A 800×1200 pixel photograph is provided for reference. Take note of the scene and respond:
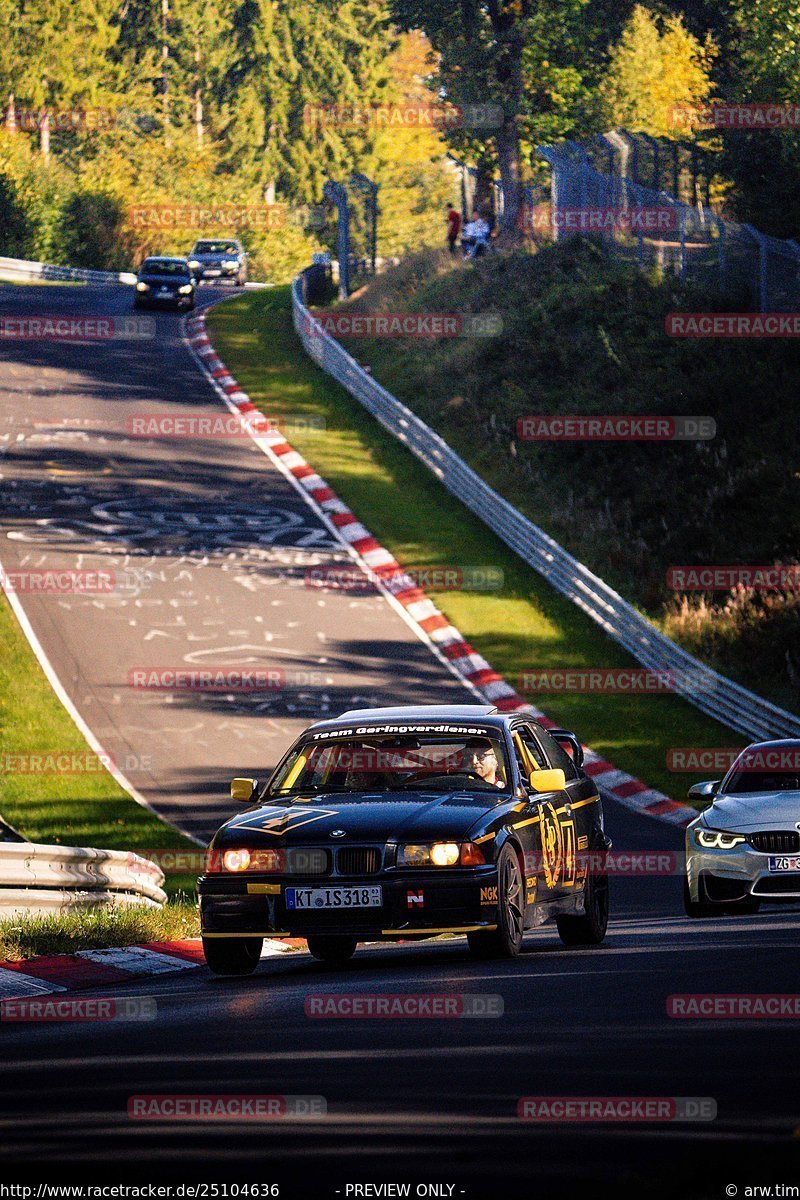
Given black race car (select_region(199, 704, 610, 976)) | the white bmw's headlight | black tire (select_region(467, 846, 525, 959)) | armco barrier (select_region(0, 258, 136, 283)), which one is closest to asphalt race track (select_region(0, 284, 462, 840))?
the white bmw's headlight

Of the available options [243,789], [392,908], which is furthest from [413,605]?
[392,908]

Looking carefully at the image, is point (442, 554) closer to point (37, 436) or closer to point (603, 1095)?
point (37, 436)

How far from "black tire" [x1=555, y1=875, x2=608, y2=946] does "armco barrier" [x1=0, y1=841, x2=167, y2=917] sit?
120 inches

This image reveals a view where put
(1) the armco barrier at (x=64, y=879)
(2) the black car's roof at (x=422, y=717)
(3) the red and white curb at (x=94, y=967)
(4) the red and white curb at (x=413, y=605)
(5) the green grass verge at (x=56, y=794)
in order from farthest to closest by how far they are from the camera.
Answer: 1. (4) the red and white curb at (x=413, y=605)
2. (5) the green grass verge at (x=56, y=794)
3. (1) the armco barrier at (x=64, y=879)
4. (2) the black car's roof at (x=422, y=717)
5. (3) the red and white curb at (x=94, y=967)

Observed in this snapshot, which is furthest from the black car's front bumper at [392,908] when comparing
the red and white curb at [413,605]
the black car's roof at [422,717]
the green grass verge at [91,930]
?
the red and white curb at [413,605]

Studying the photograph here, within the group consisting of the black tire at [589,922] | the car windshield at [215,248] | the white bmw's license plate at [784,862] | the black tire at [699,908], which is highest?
the car windshield at [215,248]

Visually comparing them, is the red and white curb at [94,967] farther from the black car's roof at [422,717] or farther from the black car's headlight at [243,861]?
the black car's roof at [422,717]

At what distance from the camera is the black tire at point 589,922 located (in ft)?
40.2

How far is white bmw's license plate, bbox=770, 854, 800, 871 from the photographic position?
14.6 meters

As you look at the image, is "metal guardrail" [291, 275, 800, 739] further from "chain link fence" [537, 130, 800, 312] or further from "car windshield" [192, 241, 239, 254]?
"car windshield" [192, 241, 239, 254]

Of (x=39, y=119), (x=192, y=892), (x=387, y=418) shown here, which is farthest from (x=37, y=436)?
(x=39, y=119)

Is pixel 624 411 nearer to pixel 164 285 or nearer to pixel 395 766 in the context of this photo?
pixel 164 285

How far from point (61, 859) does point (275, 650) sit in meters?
14.1

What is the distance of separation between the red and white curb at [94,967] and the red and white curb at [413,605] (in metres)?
5.61
